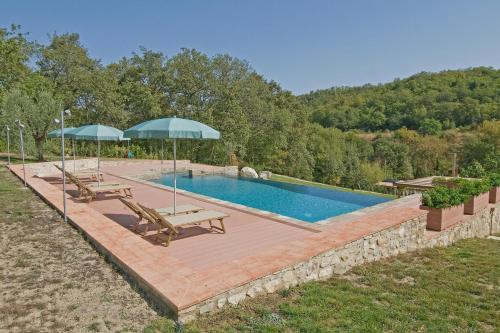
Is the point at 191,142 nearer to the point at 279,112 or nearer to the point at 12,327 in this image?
the point at 279,112

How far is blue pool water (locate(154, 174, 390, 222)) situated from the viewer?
35.6 feet

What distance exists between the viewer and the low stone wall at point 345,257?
11.9 ft

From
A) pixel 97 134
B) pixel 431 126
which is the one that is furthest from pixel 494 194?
pixel 431 126

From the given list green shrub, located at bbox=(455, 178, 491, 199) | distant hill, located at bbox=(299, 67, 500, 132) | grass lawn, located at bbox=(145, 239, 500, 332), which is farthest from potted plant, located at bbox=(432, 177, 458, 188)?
distant hill, located at bbox=(299, 67, 500, 132)

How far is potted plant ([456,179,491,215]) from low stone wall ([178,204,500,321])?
0.47m

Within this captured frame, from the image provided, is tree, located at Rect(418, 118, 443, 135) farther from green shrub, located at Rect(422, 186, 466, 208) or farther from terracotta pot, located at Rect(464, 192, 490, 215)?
green shrub, located at Rect(422, 186, 466, 208)

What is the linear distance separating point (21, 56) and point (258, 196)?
62.9ft

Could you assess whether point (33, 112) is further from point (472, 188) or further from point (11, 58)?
point (472, 188)

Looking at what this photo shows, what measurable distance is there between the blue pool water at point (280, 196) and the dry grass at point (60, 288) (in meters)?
6.15

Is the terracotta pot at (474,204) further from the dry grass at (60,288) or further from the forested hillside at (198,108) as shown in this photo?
the forested hillside at (198,108)

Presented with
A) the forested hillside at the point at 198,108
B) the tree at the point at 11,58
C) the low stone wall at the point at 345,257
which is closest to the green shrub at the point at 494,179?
the low stone wall at the point at 345,257

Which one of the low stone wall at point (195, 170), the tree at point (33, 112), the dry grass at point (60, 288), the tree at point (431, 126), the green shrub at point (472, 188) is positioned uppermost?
the tree at point (431, 126)

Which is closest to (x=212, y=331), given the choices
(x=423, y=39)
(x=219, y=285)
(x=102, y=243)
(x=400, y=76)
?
(x=219, y=285)

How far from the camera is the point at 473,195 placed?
929cm
